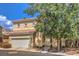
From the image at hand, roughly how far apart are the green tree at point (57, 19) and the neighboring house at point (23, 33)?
2.8 inches

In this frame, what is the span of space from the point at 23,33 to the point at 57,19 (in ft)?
1.18

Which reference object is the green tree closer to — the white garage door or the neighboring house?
the neighboring house

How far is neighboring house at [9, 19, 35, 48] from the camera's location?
218cm

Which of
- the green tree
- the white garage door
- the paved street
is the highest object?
the green tree

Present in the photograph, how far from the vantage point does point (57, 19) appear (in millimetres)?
2219

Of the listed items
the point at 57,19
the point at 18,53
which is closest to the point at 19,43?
the point at 18,53

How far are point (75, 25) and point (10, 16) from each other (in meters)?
0.64

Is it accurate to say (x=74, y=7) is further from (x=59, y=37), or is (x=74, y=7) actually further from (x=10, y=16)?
(x=10, y=16)

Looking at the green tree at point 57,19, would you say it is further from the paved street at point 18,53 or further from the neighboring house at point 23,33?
the paved street at point 18,53

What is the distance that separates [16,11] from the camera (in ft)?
7.25

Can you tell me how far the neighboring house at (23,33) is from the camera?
2184 mm

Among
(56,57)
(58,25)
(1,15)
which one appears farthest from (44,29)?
(1,15)

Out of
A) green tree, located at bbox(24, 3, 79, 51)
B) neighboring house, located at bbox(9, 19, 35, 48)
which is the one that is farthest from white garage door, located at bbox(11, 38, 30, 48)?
green tree, located at bbox(24, 3, 79, 51)

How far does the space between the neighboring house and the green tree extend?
71 mm
